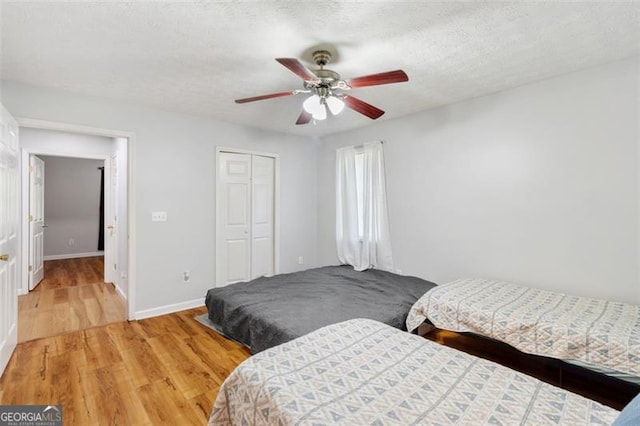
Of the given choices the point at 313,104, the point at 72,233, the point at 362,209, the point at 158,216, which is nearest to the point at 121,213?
the point at 158,216

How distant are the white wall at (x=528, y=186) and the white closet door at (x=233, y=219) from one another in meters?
1.99

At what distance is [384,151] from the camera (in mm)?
4023

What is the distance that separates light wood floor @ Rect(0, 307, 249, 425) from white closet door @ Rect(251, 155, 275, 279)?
1456 mm

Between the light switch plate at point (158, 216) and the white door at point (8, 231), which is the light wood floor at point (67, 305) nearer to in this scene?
the white door at point (8, 231)

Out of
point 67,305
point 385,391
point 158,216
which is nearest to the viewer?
point 385,391

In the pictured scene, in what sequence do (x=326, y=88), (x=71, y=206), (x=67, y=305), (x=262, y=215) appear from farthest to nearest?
1. (x=71, y=206)
2. (x=262, y=215)
3. (x=67, y=305)
4. (x=326, y=88)

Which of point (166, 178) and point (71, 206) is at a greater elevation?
point (166, 178)

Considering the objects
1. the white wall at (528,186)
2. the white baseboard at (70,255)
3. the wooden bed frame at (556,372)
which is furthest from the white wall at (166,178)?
the white baseboard at (70,255)

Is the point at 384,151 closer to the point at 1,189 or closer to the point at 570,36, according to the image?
the point at 570,36

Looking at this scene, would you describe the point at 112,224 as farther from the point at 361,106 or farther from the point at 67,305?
the point at 361,106

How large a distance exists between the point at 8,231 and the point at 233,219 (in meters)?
2.19

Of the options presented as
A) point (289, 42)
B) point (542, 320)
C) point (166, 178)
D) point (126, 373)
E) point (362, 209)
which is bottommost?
point (126, 373)

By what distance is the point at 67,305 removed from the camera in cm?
377

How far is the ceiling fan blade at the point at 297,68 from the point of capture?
172 centimetres
